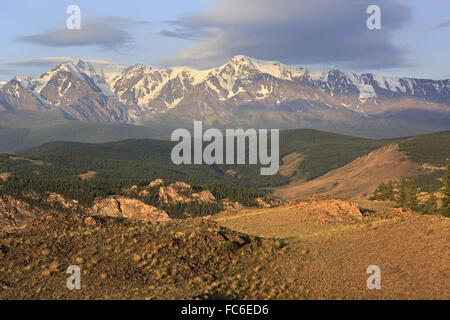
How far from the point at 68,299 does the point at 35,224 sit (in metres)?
15.7

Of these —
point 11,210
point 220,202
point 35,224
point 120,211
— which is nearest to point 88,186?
point 120,211

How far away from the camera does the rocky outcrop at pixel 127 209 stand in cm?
18050

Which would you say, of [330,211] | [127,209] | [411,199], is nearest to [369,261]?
[330,211]

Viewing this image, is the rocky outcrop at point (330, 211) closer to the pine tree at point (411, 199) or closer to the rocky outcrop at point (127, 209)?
the pine tree at point (411, 199)

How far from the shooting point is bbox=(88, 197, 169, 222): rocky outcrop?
18050cm

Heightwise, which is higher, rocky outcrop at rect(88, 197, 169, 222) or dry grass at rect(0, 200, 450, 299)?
dry grass at rect(0, 200, 450, 299)

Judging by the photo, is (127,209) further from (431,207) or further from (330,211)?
(330,211)

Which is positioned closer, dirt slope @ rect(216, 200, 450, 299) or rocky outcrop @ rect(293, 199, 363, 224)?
dirt slope @ rect(216, 200, 450, 299)

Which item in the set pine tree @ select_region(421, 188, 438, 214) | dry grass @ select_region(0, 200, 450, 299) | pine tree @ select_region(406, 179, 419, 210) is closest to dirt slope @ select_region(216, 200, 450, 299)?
dry grass @ select_region(0, 200, 450, 299)

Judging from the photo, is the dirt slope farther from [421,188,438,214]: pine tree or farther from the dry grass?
[421,188,438,214]: pine tree

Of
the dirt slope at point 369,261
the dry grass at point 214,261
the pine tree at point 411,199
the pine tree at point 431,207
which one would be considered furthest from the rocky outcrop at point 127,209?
the dirt slope at point 369,261

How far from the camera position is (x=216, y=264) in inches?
1373

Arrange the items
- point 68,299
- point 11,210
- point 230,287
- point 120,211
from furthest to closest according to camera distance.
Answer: point 120,211
point 11,210
point 230,287
point 68,299
